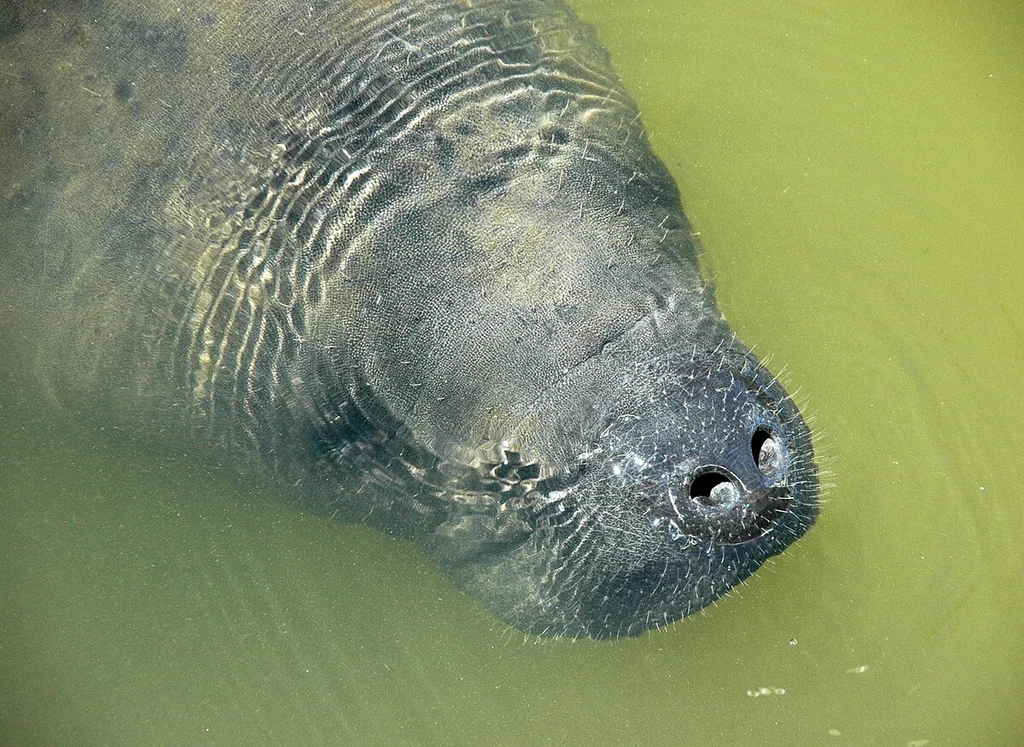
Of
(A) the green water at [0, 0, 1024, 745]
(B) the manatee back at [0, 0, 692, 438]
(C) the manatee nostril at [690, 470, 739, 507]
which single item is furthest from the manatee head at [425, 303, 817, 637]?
(A) the green water at [0, 0, 1024, 745]

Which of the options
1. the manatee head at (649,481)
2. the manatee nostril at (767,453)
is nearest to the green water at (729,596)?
the manatee head at (649,481)

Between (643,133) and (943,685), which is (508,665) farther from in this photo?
(643,133)

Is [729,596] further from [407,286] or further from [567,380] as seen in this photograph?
[407,286]

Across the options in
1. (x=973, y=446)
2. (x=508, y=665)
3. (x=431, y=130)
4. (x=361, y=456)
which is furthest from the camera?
(x=973, y=446)

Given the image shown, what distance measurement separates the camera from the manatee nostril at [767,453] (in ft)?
9.67

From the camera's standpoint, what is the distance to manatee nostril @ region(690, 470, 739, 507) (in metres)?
2.87

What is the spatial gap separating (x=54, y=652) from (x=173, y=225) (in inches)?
113

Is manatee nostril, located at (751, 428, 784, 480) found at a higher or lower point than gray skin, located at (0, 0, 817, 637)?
lower

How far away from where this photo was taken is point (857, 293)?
4.94 meters

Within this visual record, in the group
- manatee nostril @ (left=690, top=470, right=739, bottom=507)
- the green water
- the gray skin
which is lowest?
the green water

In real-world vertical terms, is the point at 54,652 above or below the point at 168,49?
below

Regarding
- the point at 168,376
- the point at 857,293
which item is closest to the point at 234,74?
the point at 168,376

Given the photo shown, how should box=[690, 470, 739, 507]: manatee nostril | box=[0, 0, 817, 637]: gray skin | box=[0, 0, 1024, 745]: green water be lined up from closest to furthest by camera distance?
1. box=[690, 470, 739, 507]: manatee nostril
2. box=[0, 0, 817, 637]: gray skin
3. box=[0, 0, 1024, 745]: green water

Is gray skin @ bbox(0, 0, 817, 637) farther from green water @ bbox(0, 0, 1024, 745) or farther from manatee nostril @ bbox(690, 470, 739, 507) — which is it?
green water @ bbox(0, 0, 1024, 745)
